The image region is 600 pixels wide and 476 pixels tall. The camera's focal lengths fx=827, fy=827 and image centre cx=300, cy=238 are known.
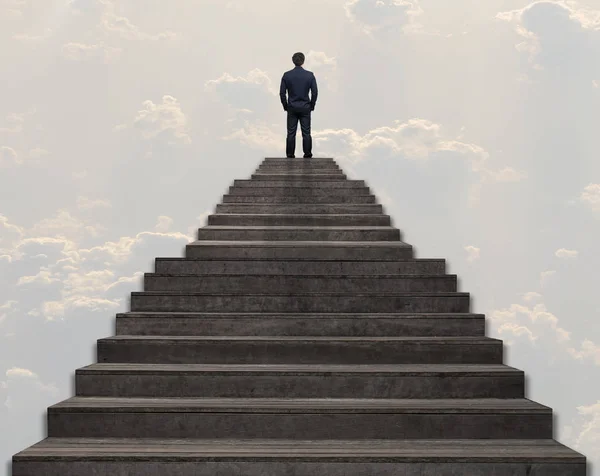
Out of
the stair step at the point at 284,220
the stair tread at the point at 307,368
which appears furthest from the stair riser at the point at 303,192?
the stair tread at the point at 307,368

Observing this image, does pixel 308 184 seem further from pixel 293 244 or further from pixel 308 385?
pixel 308 385

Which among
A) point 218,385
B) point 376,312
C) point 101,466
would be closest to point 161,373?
point 218,385

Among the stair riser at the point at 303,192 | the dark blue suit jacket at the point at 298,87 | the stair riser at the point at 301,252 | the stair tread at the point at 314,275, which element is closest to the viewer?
the stair tread at the point at 314,275

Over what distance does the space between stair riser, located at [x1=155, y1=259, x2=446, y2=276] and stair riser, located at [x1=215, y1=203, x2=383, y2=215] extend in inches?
94.5

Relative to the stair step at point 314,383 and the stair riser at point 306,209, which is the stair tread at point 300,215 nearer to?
the stair riser at point 306,209

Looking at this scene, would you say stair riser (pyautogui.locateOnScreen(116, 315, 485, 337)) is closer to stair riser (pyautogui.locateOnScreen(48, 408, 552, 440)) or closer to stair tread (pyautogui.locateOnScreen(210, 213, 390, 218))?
stair riser (pyautogui.locateOnScreen(48, 408, 552, 440))

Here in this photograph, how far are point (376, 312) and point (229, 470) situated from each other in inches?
118

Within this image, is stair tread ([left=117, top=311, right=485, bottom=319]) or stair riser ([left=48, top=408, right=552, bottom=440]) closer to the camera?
stair riser ([left=48, top=408, right=552, bottom=440])

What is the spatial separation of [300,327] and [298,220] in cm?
336

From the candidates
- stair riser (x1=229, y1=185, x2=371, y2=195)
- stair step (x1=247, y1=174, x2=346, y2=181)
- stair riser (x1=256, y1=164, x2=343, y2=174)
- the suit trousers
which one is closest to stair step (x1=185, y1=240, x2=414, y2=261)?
stair riser (x1=229, y1=185, x2=371, y2=195)

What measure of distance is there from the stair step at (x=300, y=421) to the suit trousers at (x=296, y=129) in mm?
9037

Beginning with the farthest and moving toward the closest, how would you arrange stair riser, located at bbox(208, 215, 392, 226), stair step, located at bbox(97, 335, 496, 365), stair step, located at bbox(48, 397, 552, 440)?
stair riser, located at bbox(208, 215, 392, 226)
stair step, located at bbox(97, 335, 496, 365)
stair step, located at bbox(48, 397, 552, 440)

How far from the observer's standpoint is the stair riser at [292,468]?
707 cm

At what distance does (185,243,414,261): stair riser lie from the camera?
35.4 feet
